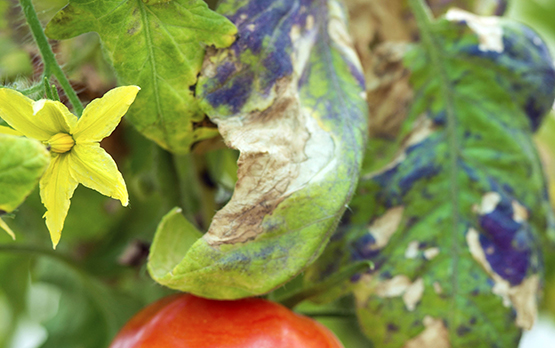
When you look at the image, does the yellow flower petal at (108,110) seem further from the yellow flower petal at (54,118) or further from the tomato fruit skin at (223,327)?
the tomato fruit skin at (223,327)

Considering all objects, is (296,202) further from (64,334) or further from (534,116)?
(64,334)

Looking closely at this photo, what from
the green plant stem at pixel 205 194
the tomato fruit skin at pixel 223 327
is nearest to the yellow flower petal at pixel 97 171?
the tomato fruit skin at pixel 223 327

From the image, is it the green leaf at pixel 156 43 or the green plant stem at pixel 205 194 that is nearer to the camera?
the green leaf at pixel 156 43

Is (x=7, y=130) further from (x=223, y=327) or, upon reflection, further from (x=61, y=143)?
(x=223, y=327)

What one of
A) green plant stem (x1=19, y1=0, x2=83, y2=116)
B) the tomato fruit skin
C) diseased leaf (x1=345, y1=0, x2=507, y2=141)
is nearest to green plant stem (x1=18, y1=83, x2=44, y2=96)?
green plant stem (x1=19, y1=0, x2=83, y2=116)

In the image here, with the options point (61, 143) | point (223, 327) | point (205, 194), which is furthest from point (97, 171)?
point (205, 194)

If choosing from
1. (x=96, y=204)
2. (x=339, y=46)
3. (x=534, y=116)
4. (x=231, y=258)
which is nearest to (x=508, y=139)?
(x=534, y=116)

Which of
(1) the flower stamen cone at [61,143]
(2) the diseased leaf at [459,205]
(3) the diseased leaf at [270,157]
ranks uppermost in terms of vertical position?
(1) the flower stamen cone at [61,143]
